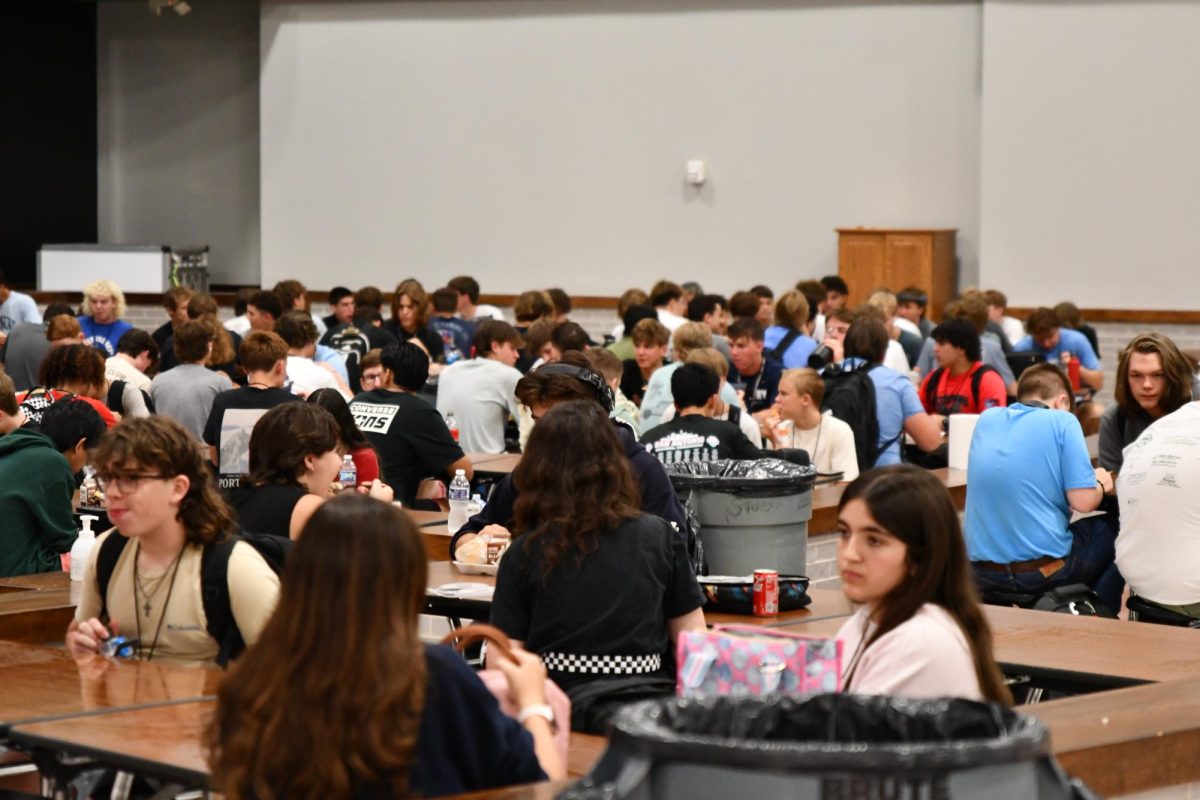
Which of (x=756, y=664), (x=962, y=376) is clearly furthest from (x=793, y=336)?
(x=756, y=664)

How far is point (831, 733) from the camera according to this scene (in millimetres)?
2562

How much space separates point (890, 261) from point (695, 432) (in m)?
10.6

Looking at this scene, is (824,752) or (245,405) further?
(245,405)

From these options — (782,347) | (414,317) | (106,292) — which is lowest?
(782,347)

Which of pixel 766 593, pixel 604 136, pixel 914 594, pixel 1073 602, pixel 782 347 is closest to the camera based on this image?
pixel 914 594

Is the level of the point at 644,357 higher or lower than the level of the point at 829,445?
higher

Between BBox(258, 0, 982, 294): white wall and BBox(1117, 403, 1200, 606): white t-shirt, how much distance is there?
11.8 meters

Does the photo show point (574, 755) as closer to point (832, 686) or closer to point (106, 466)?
point (832, 686)

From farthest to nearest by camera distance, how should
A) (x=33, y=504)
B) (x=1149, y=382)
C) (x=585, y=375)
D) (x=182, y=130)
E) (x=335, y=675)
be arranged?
(x=182, y=130) < (x=1149, y=382) < (x=33, y=504) < (x=585, y=375) < (x=335, y=675)

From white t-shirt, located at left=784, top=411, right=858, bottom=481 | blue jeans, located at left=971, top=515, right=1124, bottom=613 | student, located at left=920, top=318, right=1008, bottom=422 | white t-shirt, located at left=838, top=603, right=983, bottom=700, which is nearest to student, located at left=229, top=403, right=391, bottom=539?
white t-shirt, located at left=838, top=603, right=983, bottom=700

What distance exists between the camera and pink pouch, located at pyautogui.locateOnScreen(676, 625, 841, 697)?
3246 mm

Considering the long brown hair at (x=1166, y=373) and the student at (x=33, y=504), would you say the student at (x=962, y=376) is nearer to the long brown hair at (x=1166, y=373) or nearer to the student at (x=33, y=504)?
the long brown hair at (x=1166, y=373)

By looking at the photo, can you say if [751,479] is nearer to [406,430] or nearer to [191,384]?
[406,430]

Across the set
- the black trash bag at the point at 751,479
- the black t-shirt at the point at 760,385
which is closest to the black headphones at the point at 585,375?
the black trash bag at the point at 751,479
